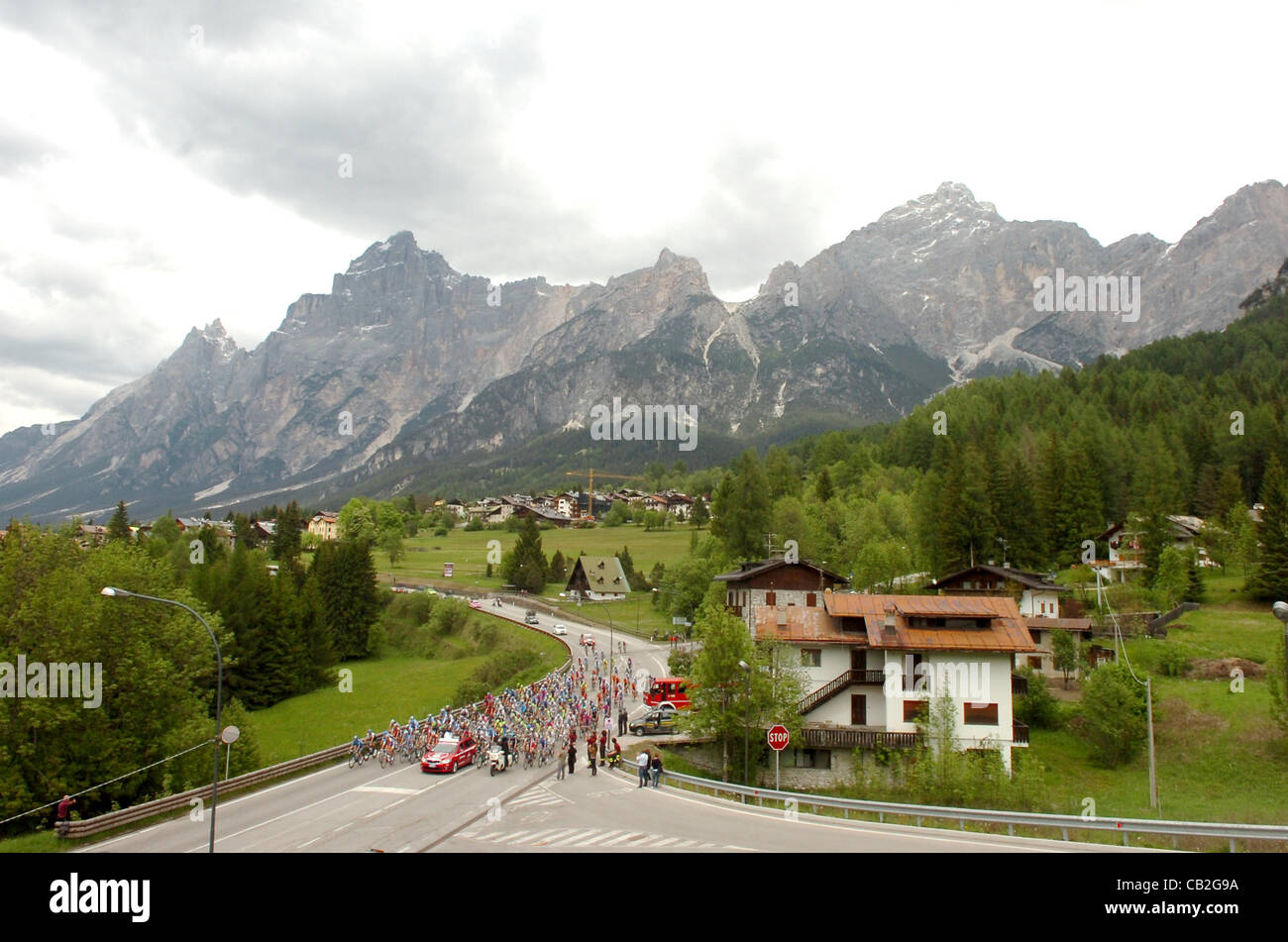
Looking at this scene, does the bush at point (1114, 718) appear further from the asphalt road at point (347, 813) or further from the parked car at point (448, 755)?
the parked car at point (448, 755)

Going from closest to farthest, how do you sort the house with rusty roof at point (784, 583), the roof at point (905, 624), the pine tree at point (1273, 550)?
the roof at point (905, 624) → the pine tree at point (1273, 550) → the house with rusty roof at point (784, 583)

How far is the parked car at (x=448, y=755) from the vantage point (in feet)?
112

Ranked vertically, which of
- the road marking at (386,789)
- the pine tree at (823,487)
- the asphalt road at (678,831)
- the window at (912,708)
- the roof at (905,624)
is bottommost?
the road marking at (386,789)

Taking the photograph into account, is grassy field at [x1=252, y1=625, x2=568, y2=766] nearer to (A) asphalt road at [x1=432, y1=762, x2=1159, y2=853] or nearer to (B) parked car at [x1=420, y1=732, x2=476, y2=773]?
(B) parked car at [x1=420, y1=732, x2=476, y2=773]

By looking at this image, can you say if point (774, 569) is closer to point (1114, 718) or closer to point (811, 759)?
point (811, 759)

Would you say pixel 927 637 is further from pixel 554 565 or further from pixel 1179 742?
pixel 554 565

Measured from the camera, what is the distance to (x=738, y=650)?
118ft

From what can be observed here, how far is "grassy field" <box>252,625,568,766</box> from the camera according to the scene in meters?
54.9

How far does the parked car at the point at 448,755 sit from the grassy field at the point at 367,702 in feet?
57.8

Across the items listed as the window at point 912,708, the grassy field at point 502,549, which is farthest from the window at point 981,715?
the grassy field at point 502,549

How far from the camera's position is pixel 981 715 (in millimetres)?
40000

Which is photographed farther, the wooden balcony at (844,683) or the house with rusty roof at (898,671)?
the wooden balcony at (844,683)
